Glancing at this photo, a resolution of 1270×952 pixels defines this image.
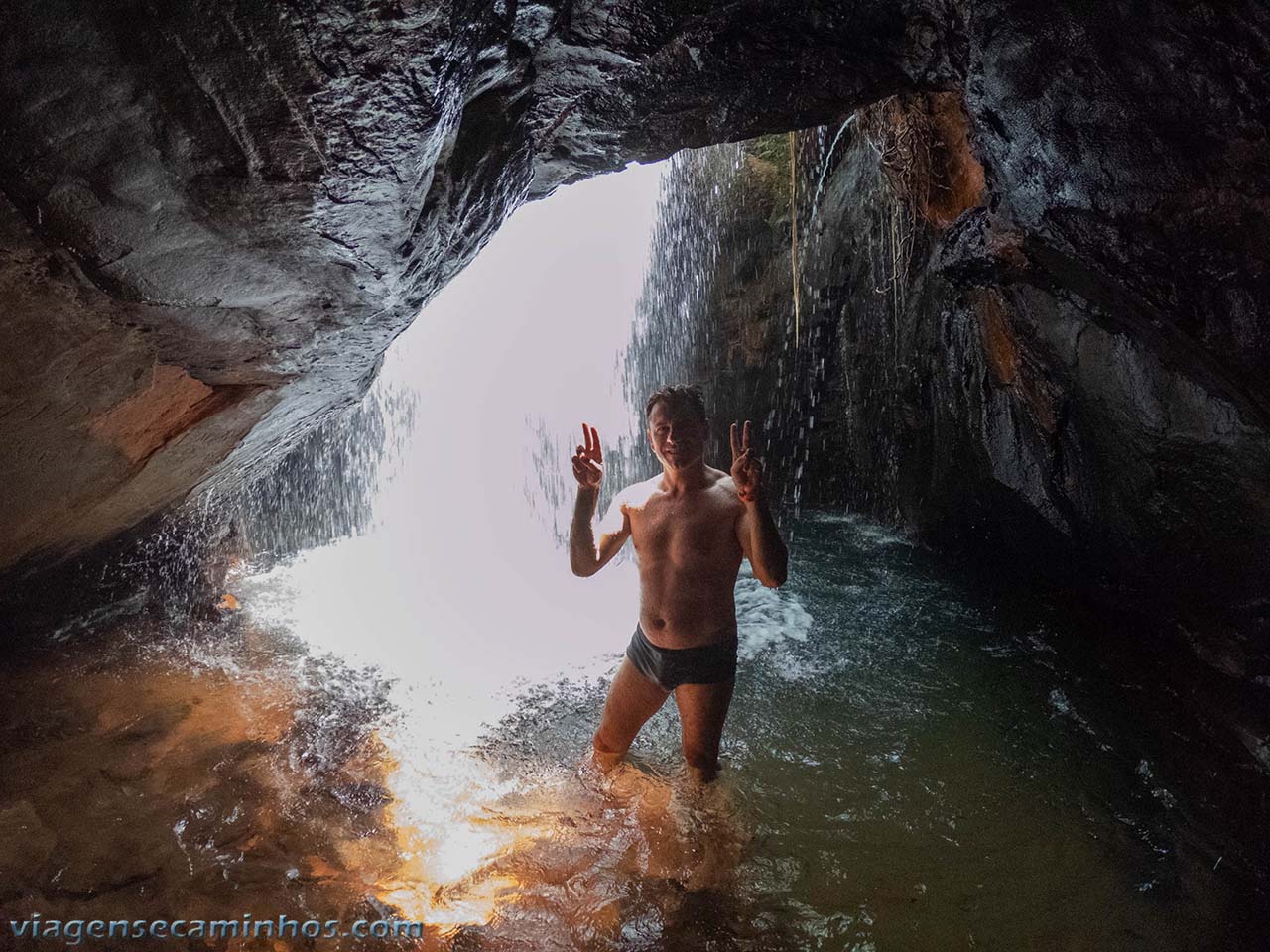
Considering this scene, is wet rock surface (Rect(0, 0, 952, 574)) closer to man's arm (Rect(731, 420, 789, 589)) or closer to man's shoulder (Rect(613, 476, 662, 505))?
man's shoulder (Rect(613, 476, 662, 505))

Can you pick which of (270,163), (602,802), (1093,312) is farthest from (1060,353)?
(270,163)

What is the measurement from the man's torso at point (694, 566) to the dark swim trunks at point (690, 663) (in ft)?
0.10

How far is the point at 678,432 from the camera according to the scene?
2875 mm

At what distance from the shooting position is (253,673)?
14.3ft

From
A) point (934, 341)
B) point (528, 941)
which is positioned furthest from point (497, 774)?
point (934, 341)

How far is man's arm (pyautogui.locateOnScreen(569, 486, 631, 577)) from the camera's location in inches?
115

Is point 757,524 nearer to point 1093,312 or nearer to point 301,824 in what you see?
point 1093,312

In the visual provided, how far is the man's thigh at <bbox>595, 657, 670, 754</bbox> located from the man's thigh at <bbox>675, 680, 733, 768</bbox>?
4.5 inches

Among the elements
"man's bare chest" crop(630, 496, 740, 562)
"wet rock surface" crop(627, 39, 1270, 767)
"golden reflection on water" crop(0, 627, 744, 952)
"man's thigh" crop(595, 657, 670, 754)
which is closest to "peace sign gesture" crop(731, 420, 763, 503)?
"man's bare chest" crop(630, 496, 740, 562)

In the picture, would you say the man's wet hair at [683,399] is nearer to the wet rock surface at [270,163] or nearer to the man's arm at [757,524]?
the man's arm at [757,524]

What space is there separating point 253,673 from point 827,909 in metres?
3.76

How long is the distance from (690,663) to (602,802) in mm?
825

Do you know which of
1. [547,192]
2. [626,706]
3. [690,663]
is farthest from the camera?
[547,192]

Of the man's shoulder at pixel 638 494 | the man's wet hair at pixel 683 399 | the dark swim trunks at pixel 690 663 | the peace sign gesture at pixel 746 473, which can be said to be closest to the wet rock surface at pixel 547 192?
the man's wet hair at pixel 683 399
